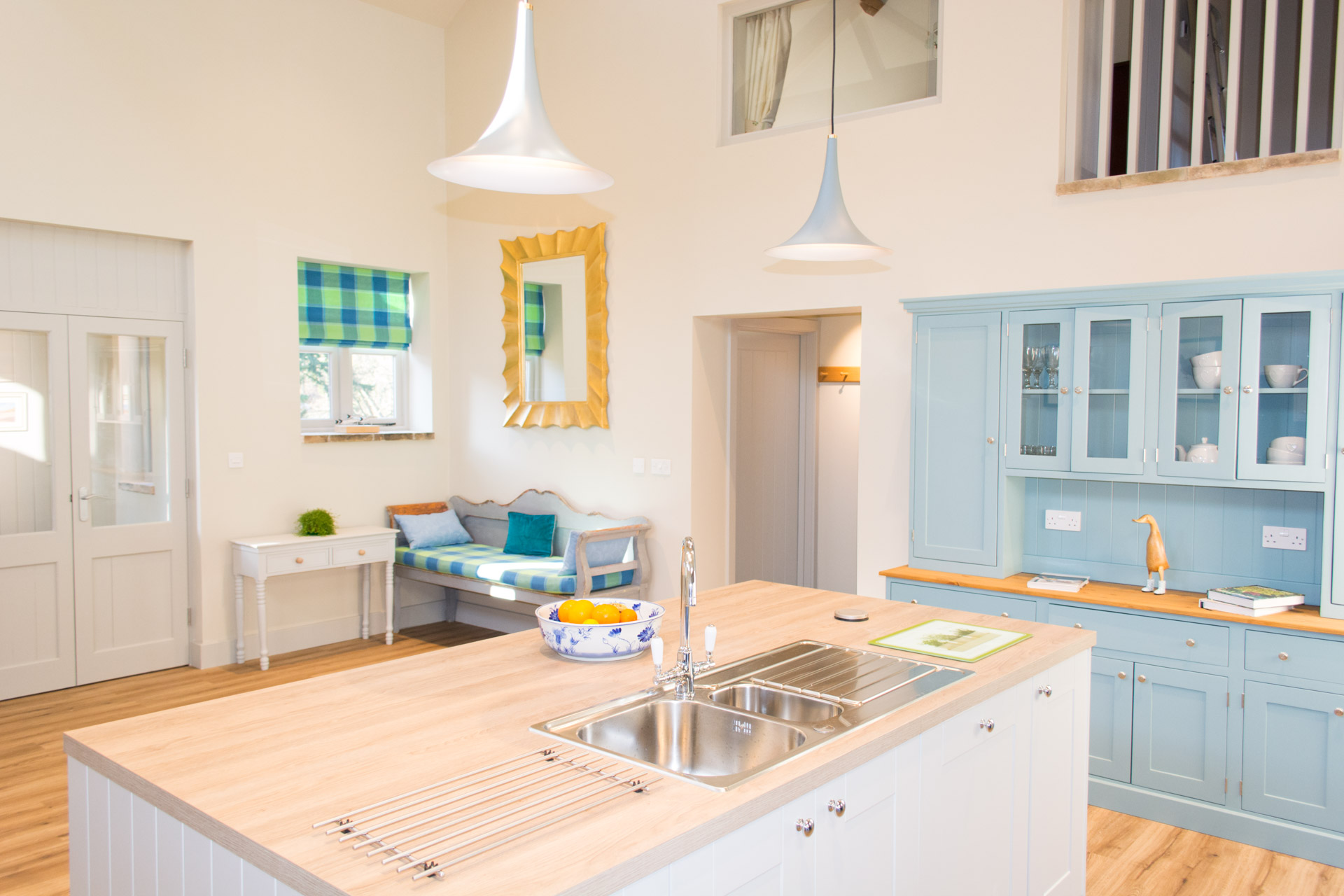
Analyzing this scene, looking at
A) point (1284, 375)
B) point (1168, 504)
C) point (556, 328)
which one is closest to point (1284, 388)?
point (1284, 375)

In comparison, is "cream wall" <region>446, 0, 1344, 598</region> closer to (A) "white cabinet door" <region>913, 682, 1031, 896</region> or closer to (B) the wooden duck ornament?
(B) the wooden duck ornament

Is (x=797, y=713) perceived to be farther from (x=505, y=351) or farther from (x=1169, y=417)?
(x=505, y=351)

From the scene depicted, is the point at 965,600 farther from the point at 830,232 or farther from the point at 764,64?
the point at 764,64

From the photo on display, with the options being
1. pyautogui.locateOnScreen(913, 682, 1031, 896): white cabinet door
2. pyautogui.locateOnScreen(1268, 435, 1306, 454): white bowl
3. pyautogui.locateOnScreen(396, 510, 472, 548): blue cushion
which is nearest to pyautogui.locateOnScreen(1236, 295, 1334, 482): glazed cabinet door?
pyautogui.locateOnScreen(1268, 435, 1306, 454): white bowl

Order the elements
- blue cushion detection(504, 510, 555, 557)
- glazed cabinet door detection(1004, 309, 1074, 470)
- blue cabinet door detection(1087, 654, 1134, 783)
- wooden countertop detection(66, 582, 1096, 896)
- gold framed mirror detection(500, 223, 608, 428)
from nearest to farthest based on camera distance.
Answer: wooden countertop detection(66, 582, 1096, 896)
blue cabinet door detection(1087, 654, 1134, 783)
glazed cabinet door detection(1004, 309, 1074, 470)
gold framed mirror detection(500, 223, 608, 428)
blue cushion detection(504, 510, 555, 557)

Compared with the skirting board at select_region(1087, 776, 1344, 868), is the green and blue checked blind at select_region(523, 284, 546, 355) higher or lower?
higher

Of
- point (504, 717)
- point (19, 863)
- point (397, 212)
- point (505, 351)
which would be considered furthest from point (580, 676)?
point (397, 212)

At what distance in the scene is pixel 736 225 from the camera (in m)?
5.13

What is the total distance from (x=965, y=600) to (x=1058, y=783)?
1.33 meters

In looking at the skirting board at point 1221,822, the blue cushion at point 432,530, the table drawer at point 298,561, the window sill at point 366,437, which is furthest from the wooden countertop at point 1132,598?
the window sill at point 366,437

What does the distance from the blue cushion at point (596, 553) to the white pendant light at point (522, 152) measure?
3034 millimetres

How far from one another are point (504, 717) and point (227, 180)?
4.76m

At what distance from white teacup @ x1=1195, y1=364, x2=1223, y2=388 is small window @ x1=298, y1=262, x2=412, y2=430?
5.00 m

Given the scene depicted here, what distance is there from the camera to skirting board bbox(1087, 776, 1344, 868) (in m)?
3.10
